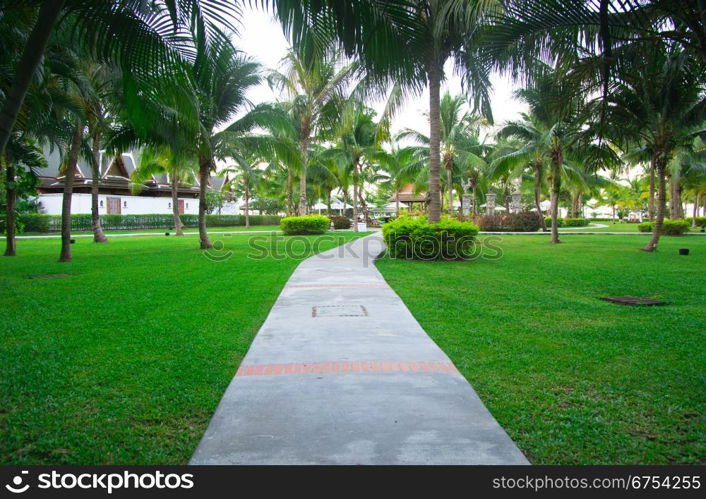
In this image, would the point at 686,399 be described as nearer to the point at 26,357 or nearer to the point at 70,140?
the point at 26,357

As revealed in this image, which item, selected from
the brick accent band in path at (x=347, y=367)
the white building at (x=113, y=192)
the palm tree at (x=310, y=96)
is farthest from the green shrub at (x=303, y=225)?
the brick accent band in path at (x=347, y=367)

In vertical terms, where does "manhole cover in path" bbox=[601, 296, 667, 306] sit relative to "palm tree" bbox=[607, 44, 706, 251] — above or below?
below

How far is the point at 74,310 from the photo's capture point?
23.7 feet

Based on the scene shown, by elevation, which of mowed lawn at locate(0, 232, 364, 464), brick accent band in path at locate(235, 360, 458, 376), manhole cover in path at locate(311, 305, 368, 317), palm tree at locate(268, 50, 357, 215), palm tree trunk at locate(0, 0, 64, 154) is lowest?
mowed lawn at locate(0, 232, 364, 464)

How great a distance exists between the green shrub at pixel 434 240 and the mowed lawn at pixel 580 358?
136 inches

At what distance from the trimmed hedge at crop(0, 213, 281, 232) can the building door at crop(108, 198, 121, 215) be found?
1.80 metres

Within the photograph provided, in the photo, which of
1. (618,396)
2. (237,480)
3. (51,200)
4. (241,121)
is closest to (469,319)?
(618,396)

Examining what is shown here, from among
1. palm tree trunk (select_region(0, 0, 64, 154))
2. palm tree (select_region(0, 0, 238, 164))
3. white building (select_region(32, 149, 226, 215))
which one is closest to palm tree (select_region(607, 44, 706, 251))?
palm tree (select_region(0, 0, 238, 164))

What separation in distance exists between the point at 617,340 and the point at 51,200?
138 feet

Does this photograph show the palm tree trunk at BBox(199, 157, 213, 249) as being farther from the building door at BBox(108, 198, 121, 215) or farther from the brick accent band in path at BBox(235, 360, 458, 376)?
the building door at BBox(108, 198, 121, 215)

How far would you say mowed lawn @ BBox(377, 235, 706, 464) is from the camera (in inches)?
118

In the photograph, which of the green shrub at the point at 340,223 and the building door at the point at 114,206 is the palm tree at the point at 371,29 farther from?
the building door at the point at 114,206

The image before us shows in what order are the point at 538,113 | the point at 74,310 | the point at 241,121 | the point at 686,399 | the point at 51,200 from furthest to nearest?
1. the point at 51,200
2. the point at 538,113
3. the point at 241,121
4. the point at 74,310
5. the point at 686,399

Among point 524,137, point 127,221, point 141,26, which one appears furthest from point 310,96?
point 127,221
